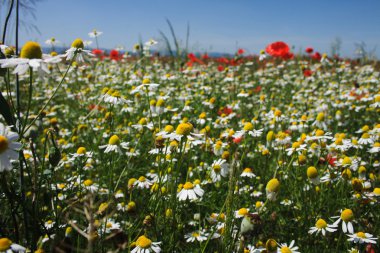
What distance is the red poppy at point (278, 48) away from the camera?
4254 mm

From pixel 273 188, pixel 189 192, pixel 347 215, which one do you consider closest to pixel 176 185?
pixel 189 192

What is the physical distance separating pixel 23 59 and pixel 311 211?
169cm

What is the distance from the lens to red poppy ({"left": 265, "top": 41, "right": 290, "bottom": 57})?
425 centimetres

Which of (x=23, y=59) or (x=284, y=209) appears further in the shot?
(x=284, y=209)

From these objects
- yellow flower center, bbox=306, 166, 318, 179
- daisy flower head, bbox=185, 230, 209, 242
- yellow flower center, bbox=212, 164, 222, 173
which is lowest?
daisy flower head, bbox=185, 230, 209, 242

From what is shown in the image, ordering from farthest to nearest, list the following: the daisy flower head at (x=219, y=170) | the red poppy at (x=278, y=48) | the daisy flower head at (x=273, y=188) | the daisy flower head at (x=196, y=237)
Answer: the red poppy at (x=278, y=48), the daisy flower head at (x=219, y=170), the daisy flower head at (x=196, y=237), the daisy flower head at (x=273, y=188)

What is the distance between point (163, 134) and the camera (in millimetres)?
1663

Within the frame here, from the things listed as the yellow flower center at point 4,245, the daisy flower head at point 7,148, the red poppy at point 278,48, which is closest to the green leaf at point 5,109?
the daisy flower head at point 7,148

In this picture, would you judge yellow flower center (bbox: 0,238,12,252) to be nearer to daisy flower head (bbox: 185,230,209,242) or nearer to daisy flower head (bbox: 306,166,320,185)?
daisy flower head (bbox: 185,230,209,242)

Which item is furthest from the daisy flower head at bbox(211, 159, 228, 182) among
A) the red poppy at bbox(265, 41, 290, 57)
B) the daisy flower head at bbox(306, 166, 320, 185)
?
the red poppy at bbox(265, 41, 290, 57)

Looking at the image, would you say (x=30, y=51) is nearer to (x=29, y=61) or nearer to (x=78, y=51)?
(x=29, y=61)

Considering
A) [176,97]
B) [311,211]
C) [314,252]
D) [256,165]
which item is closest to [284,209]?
[311,211]

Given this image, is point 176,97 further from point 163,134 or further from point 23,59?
point 23,59

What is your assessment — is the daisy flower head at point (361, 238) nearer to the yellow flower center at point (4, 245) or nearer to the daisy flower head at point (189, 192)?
the daisy flower head at point (189, 192)
